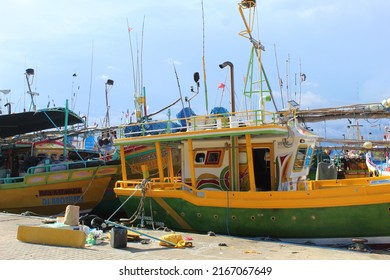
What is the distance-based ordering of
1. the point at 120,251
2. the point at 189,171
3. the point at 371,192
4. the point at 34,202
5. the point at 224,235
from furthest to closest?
the point at 34,202, the point at 189,171, the point at 224,235, the point at 371,192, the point at 120,251

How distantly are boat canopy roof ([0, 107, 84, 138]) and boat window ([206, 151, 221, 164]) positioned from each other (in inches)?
342

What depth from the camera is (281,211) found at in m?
8.94

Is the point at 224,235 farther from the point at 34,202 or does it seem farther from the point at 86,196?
the point at 34,202

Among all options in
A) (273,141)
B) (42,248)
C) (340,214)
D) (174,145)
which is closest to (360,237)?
(340,214)

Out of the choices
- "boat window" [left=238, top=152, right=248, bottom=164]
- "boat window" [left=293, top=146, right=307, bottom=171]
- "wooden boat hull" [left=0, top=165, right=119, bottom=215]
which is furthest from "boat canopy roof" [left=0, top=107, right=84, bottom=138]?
"boat window" [left=293, top=146, right=307, bottom=171]

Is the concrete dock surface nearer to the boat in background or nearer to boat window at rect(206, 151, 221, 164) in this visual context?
boat window at rect(206, 151, 221, 164)

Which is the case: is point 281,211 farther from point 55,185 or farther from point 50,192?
point 50,192

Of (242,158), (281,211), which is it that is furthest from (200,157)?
(281,211)

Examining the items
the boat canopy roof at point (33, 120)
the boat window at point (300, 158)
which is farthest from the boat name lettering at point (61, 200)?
the boat window at point (300, 158)

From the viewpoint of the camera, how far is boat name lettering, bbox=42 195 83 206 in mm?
15055

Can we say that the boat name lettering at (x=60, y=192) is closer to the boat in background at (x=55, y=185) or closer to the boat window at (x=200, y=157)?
the boat in background at (x=55, y=185)

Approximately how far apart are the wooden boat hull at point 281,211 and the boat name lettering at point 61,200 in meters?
5.56

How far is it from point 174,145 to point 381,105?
7860mm

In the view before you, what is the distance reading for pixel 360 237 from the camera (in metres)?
8.38
